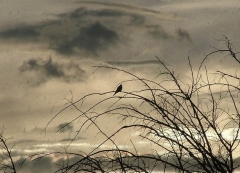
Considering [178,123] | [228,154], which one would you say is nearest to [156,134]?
[178,123]

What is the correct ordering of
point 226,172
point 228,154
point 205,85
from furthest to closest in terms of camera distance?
point 205,85
point 228,154
point 226,172

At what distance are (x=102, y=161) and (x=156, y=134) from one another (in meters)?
0.82

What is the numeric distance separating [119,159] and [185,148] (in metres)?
0.88

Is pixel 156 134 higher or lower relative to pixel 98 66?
lower

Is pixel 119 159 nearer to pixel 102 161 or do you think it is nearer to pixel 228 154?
pixel 102 161

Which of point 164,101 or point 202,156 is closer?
point 202,156

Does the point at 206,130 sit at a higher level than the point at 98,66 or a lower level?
lower

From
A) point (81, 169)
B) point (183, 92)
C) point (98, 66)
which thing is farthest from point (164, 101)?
point (81, 169)

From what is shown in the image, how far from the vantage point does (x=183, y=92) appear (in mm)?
7789

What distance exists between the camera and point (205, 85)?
26.5 feet

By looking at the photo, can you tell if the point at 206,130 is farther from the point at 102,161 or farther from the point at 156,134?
the point at 102,161

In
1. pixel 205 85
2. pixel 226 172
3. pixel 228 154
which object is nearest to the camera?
pixel 226 172

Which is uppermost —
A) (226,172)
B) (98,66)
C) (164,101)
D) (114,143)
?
(98,66)

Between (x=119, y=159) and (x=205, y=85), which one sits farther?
(x=205, y=85)
